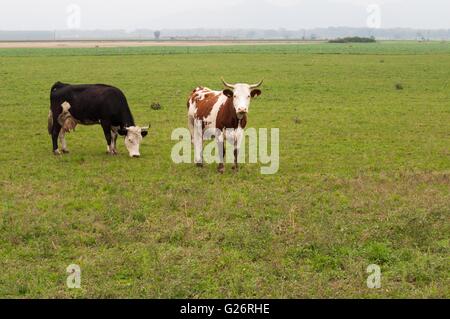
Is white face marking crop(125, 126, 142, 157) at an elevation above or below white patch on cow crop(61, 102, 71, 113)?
below

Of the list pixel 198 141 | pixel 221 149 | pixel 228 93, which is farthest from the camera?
pixel 198 141

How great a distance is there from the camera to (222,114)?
13.0 meters

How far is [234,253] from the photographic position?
8.31 m

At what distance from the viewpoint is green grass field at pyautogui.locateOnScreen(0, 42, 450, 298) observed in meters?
7.43

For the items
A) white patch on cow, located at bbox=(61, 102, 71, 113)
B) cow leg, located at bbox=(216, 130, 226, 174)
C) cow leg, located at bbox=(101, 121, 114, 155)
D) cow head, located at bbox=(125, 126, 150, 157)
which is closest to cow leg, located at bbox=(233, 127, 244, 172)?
cow leg, located at bbox=(216, 130, 226, 174)

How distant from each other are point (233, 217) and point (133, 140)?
535cm

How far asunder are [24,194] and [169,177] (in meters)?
2.99

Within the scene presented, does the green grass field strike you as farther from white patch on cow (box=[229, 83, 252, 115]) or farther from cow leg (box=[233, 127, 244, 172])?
white patch on cow (box=[229, 83, 252, 115])

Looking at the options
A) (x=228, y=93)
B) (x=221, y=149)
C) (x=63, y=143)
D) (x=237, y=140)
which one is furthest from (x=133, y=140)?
(x=228, y=93)

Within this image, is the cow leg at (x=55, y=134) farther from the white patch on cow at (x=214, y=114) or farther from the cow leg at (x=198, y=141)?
the white patch on cow at (x=214, y=114)

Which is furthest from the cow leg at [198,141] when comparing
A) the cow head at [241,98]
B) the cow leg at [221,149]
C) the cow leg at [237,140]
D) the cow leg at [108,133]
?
the cow leg at [108,133]

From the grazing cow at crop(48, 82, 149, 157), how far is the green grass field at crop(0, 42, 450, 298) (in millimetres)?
662

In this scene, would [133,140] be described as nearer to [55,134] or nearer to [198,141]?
[198,141]

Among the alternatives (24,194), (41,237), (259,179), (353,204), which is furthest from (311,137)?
(41,237)
